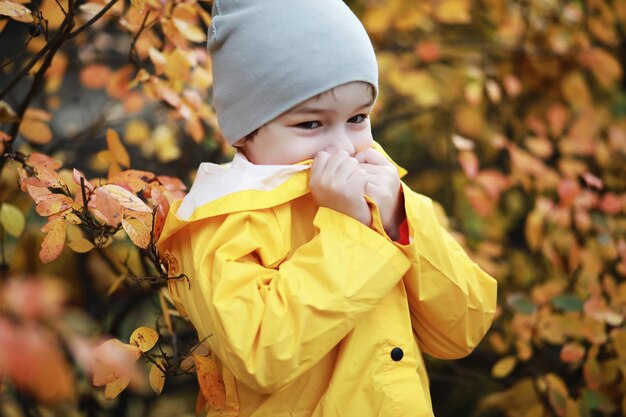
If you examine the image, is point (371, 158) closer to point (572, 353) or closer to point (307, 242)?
point (307, 242)

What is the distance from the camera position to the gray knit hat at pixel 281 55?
169cm

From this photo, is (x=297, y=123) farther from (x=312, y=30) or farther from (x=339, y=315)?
(x=339, y=315)

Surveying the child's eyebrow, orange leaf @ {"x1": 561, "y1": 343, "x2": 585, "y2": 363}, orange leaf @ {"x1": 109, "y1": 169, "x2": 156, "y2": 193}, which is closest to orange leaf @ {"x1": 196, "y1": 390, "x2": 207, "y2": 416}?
orange leaf @ {"x1": 109, "y1": 169, "x2": 156, "y2": 193}

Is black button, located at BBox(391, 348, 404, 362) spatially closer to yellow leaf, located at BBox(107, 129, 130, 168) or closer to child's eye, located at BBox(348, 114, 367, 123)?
child's eye, located at BBox(348, 114, 367, 123)

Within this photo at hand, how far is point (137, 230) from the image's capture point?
171cm

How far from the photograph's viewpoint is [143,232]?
172 centimetres

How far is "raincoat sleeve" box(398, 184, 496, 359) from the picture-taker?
5.54 feet

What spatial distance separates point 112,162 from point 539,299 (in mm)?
1943

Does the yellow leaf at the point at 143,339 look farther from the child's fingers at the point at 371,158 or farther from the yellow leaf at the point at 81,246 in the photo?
the child's fingers at the point at 371,158

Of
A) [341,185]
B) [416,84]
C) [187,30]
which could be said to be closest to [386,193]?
[341,185]

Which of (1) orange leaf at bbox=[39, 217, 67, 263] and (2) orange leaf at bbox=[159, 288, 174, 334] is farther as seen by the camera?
(2) orange leaf at bbox=[159, 288, 174, 334]

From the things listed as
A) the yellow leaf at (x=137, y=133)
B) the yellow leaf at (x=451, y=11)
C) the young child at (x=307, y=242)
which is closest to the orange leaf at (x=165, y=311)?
the young child at (x=307, y=242)

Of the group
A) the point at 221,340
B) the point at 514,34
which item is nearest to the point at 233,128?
the point at 221,340

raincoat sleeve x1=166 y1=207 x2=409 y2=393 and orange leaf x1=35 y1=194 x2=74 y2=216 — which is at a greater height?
orange leaf x1=35 y1=194 x2=74 y2=216
